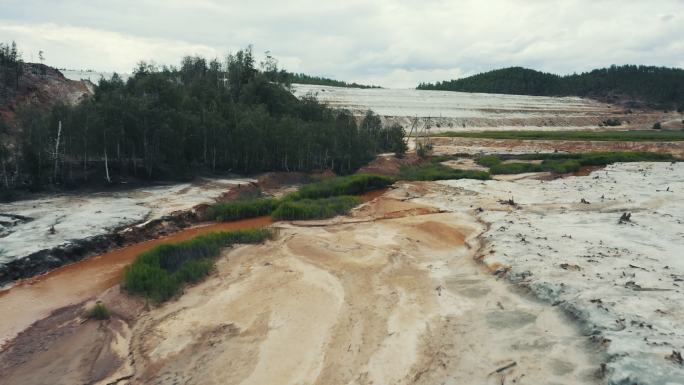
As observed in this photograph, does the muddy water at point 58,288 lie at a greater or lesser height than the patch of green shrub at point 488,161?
lesser

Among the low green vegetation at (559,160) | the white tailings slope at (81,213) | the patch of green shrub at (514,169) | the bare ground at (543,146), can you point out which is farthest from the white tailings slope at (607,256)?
the bare ground at (543,146)

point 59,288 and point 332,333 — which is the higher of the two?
point 332,333

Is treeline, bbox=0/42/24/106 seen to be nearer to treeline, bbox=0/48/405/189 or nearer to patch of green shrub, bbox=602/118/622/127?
treeline, bbox=0/48/405/189

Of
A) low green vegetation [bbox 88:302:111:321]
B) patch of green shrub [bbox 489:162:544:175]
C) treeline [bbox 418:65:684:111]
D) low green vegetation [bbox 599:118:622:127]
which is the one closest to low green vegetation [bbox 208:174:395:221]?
low green vegetation [bbox 88:302:111:321]

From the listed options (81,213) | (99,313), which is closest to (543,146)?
(81,213)

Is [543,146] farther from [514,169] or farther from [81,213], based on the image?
[81,213]

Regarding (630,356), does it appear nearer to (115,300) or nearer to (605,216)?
(115,300)

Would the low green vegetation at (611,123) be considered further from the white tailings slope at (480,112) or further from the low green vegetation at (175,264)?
the low green vegetation at (175,264)
